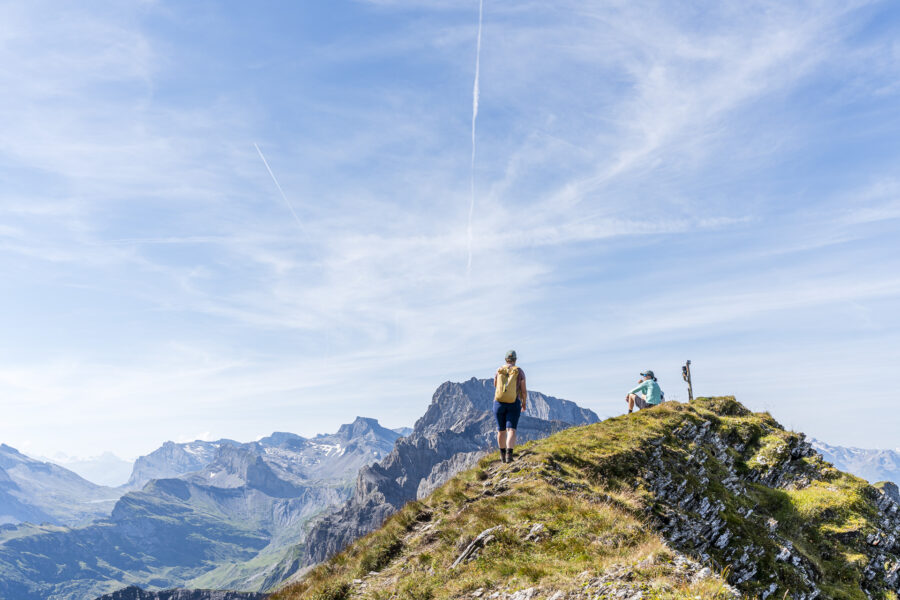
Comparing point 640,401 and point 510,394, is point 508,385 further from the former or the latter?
point 640,401

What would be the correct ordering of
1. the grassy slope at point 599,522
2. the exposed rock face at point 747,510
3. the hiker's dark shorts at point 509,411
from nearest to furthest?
the grassy slope at point 599,522
the exposed rock face at point 747,510
the hiker's dark shorts at point 509,411

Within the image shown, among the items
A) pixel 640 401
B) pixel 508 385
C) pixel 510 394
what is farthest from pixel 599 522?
pixel 640 401

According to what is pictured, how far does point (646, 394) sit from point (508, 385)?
16976mm

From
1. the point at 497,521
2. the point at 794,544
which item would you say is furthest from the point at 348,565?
the point at 794,544

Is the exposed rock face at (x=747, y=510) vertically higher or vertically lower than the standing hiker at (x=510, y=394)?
lower

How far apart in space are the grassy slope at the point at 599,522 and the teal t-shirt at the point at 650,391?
43.4 inches

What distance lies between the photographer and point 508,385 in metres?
19.0

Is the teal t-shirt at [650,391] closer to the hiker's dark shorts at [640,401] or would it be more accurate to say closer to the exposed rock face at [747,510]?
the hiker's dark shorts at [640,401]

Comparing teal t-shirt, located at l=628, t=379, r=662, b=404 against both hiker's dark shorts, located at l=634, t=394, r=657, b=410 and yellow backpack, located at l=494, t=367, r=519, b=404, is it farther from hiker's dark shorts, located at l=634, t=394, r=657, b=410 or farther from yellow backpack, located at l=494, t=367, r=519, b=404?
yellow backpack, located at l=494, t=367, r=519, b=404

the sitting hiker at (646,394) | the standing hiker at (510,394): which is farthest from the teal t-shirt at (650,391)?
the standing hiker at (510,394)

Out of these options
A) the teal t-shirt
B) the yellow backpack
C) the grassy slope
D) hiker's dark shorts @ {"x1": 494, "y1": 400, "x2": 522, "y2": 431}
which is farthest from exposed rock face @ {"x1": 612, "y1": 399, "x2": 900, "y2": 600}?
the yellow backpack

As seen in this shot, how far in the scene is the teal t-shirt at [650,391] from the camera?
3153 centimetres

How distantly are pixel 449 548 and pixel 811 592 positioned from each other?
16.0m

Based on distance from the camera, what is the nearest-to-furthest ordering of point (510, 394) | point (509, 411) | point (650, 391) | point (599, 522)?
point (599, 522) → point (510, 394) → point (509, 411) → point (650, 391)
